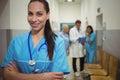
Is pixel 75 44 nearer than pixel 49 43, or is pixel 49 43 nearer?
pixel 49 43

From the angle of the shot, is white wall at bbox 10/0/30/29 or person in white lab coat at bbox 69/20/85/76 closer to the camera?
white wall at bbox 10/0/30/29

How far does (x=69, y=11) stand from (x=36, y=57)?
1255cm

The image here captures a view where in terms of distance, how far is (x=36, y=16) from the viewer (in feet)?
4.79

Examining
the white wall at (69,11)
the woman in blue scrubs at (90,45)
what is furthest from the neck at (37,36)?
the white wall at (69,11)

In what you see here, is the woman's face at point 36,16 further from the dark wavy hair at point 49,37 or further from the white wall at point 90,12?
the white wall at point 90,12

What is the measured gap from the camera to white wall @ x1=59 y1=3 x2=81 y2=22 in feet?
45.2

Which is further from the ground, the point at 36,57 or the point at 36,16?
the point at 36,16

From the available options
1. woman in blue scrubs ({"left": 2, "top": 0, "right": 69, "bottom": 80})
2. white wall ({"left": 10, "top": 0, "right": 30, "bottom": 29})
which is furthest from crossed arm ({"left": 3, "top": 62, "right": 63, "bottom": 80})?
white wall ({"left": 10, "top": 0, "right": 30, "bottom": 29})

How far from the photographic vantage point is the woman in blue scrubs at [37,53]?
4.69 ft

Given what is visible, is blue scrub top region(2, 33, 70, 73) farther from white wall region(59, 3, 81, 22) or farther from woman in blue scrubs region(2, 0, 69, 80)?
white wall region(59, 3, 81, 22)

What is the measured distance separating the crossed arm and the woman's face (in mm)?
313

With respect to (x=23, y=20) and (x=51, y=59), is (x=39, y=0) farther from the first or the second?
(x=23, y=20)

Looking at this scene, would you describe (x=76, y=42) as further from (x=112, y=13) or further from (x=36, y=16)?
(x=36, y=16)

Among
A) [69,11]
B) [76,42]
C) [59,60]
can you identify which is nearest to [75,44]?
[76,42]
